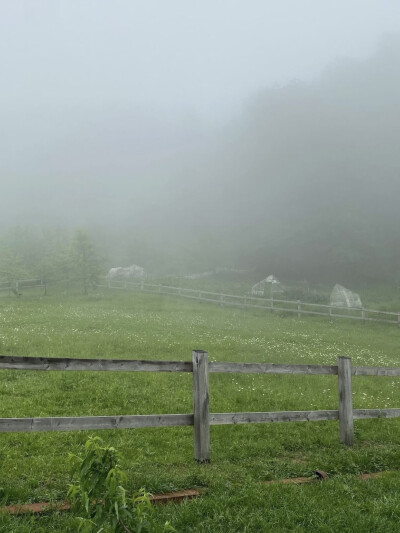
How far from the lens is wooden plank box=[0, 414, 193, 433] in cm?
500

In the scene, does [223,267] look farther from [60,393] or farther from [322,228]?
[60,393]

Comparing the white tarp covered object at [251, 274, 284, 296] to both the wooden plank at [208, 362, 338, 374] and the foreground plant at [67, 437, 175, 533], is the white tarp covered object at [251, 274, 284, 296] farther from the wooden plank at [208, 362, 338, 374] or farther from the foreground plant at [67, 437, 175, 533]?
the foreground plant at [67, 437, 175, 533]

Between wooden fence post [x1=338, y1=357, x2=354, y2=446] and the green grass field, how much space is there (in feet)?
0.84

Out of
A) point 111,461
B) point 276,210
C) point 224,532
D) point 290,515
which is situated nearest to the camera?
point 111,461

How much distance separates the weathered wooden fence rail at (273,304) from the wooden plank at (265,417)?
2479 centimetres

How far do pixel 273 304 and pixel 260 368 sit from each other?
A: 3230 cm

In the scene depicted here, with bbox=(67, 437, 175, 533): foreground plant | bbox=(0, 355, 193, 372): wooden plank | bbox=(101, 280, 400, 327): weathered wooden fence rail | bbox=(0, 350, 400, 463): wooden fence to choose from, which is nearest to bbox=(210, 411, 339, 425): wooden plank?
bbox=(0, 350, 400, 463): wooden fence

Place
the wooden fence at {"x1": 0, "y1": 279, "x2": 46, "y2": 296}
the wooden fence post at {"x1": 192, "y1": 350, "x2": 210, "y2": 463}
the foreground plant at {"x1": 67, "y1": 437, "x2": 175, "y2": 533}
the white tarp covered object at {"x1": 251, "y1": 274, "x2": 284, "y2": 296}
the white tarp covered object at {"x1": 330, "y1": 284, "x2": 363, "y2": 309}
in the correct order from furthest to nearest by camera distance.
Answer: the white tarp covered object at {"x1": 251, "y1": 274, "x2": 284, "y2": 296} < the white tarp covered object at {"x1": 330, "y1": 284, "x2": 363, "y2": 309} < the wooden fence at {"x1": 0, "y1": 279, "x2": 46, "y2": 296} < the wooden fence post at {"x1": 192, "y1": 350, "x2": 210, "y2": 463} < the foreground plant at {"x1": 67, "y1": 437, "x2": 175, "y2": 533}

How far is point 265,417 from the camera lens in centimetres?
657

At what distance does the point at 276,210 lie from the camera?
132125mm

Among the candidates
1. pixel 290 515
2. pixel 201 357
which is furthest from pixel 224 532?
pixel 201 357

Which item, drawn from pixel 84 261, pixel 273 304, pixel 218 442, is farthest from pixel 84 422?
pixel 84 261

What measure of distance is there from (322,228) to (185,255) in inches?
1209

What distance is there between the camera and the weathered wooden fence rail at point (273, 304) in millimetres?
33062
